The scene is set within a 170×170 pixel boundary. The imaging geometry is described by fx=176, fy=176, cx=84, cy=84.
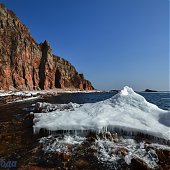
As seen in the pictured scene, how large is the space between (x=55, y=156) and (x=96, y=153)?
1890 mm

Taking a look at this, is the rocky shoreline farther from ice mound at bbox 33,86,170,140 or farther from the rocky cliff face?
the rocky cliff face

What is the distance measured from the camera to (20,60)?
84188mm

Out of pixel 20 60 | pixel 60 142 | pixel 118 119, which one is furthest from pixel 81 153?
pixel 20 60

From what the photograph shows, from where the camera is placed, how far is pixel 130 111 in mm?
12891

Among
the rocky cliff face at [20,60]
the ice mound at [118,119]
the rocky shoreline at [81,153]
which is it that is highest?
the rocky cliff face at [20,60]

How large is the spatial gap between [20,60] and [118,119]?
265 ft

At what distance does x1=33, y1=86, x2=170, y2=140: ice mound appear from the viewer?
10.5 m

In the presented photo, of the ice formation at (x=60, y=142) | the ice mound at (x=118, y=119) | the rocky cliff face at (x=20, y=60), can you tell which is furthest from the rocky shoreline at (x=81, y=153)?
the rocky cliff face at (x=20, y=60)

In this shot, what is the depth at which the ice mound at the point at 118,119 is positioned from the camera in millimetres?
10500

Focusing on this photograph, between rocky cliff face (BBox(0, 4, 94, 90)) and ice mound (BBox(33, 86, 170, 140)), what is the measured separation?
6065 centimetres

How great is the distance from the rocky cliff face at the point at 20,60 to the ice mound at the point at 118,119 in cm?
6065

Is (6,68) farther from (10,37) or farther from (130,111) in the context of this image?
(130,111)

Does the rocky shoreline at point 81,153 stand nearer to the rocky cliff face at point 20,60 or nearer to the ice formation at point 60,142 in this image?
the ice formation at point 60,142

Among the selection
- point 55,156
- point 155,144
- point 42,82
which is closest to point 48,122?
point 55,156
